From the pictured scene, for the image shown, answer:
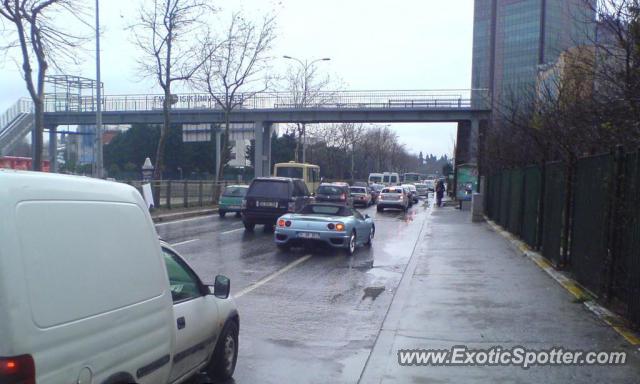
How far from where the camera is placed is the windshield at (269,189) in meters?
21.4

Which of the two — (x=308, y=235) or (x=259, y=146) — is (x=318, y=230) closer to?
(x=308, y=235)

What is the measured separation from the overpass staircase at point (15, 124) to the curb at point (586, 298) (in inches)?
1349

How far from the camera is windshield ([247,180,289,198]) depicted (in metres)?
21.4

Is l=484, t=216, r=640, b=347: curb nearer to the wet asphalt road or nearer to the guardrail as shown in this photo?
the wet asphalt road

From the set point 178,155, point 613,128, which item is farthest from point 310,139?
point 613,128

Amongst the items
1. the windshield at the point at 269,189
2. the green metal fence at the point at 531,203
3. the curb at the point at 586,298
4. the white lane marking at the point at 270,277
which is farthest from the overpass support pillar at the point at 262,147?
the curb at the point at 586,298

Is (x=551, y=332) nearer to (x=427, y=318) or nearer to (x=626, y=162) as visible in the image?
(x=427, y=318)

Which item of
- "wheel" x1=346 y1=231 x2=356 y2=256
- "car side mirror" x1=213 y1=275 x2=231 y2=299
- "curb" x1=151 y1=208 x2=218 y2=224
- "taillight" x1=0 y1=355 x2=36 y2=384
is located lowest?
"curb" x1=151 y1=208 x2=218 y2=224

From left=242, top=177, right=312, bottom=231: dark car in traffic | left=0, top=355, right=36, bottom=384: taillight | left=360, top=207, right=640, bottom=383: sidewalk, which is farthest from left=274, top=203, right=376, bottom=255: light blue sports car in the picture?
left=0, top=355, right=36, bottom=384: taillight

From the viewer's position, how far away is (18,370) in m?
2.97

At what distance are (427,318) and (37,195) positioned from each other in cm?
615

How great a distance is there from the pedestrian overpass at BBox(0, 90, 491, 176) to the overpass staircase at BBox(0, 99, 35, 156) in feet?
0.93

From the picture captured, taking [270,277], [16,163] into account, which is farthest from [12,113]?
[270,277]

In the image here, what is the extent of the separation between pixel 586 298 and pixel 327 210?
8241 mm
